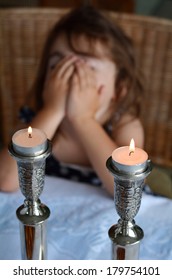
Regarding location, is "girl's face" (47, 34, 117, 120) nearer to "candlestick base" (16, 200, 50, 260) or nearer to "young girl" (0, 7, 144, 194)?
"young girl" (0, 7, 144, 194)

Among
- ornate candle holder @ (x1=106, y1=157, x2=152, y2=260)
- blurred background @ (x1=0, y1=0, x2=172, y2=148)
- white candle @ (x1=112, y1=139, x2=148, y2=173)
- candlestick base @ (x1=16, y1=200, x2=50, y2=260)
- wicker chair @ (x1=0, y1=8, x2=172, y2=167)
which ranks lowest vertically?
blurred background @ (x1=0, y1=0, x2=172, y2=148)

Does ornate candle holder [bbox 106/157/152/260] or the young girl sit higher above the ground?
ornate candle holder [bbox 106/157/152/260]

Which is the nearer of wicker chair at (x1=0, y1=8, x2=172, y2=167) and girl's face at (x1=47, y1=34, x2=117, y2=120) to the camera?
girl's face at (x1=47, y1=34, x2=117, y2=120)

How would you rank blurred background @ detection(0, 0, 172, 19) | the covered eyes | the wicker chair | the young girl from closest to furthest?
1. the young girl
2. the covered eyes
3. the wicker chair
4. blurred background @ detection(0, 0, 172, 19)

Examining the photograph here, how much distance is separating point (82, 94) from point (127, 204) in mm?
662

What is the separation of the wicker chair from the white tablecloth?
0.61 meters

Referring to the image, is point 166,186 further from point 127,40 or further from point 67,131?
point 127,40

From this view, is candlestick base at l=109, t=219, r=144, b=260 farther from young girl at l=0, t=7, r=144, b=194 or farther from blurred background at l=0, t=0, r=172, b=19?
blurred background at l=0, t=0, r=172, b=19

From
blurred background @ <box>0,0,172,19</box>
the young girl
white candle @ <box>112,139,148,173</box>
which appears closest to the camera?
white candle @ <box>112,139,148,173</box>

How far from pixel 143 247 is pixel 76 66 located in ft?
1.75

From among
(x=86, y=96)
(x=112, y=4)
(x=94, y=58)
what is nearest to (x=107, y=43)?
(x=94, y=58)

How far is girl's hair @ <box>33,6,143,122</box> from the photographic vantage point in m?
1.28

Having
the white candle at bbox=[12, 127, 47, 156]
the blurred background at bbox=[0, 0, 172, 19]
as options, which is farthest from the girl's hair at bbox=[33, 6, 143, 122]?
the blurred background at bbox=[0, 0, 172, 19]
